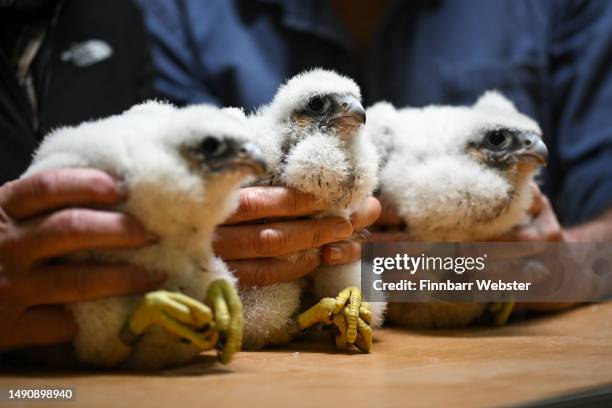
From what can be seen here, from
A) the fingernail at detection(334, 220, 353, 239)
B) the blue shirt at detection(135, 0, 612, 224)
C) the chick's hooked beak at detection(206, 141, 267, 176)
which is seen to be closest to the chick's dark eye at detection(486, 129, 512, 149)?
the fingernail at detection(334, 220, 353, 239)

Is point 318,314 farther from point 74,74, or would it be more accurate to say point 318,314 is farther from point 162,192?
point 74,74

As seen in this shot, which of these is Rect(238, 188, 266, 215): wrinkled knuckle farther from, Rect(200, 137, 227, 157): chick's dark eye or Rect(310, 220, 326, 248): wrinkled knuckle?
Rect(200, 137, 227, 157): chick's dark eye

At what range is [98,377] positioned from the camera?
4.57 feet

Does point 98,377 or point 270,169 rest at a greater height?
point 270,169

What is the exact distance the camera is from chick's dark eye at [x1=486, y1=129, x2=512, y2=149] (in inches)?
83.1

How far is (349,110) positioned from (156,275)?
26.8 inches

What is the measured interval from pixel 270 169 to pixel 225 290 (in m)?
0.44

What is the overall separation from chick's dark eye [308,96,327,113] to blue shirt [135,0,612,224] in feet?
4.87

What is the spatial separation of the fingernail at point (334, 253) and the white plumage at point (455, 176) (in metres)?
0.33

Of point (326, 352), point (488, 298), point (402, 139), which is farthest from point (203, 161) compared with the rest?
point (488, 298)

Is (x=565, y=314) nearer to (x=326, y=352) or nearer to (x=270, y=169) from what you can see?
(x=326, y=352)

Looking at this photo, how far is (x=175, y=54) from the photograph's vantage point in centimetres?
343

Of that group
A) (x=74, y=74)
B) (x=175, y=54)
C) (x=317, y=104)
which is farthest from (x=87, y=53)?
(x=317, y=104)

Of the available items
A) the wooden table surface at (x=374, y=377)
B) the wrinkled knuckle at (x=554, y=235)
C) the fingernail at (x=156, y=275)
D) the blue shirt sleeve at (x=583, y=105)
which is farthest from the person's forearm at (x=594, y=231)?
the fingernail at (x=156, y=275)
